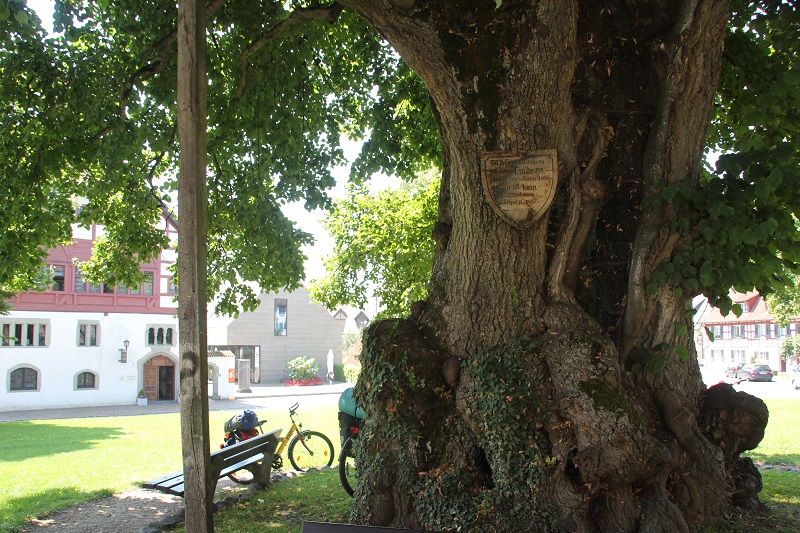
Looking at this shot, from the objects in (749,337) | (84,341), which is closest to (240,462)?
(84,341)

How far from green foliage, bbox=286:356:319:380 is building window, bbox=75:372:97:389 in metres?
16.9

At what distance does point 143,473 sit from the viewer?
12109 millimetres

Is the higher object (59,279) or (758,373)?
(59,279)

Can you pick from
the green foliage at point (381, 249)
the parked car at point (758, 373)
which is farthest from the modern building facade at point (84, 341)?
the parked car at point (758, 373)

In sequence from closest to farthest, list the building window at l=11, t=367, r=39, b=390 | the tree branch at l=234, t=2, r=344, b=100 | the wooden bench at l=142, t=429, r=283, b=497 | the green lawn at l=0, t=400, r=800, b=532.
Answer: the wooden bench at l=142, t=429, r=283, b=497 → the green lawn at l=0, t=400, r=800, b=532 → the tree branch at l=234, t=2, r=344, b=100 → the building window at l=11, t=367, r=39, b=390

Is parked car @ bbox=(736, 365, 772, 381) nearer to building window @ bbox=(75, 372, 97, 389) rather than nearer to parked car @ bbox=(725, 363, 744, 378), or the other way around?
parked car @ bbox=(725, 363, 744, 378)

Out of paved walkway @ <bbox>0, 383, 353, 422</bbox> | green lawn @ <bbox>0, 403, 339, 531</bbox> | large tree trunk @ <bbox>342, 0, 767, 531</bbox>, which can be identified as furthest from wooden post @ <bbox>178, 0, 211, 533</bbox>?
paved walkway @ <bbox>0, 383, 353, 422</bbox>

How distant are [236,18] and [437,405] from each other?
20.6ft

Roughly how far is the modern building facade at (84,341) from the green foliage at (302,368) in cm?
1284

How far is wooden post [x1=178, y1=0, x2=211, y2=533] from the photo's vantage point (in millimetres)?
4648

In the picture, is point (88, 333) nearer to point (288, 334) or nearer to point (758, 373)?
point (288, 334)

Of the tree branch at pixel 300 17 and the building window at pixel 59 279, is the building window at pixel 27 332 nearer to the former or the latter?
the building window at pixel 59 279

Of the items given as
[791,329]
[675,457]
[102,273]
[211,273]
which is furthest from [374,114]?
[791,329]

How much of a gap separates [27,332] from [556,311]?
120 feet
